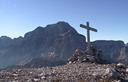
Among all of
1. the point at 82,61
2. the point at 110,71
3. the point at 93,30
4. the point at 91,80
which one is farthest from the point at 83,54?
the point at 91,80

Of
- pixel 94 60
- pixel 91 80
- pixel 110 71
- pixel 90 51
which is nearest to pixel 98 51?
pixel 90 51

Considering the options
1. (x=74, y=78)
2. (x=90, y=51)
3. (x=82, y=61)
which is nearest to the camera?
(x=74, y=78)

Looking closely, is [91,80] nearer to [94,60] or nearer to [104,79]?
[104,79]

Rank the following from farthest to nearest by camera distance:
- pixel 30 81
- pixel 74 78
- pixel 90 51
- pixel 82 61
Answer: pixel 90 51 < pixel 82 61 < pixel 74 78 < pixel 30 81

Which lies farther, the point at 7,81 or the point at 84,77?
the point at 84,77

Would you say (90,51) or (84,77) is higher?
(90,51)

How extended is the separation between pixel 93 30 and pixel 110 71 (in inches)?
873

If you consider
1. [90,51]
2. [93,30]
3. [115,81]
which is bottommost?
[115,81]

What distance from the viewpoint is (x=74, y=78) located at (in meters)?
24.2

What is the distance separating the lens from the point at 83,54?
143ft

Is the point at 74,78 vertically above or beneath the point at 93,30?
beneath

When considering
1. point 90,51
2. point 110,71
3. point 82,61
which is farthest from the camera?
point 90,51

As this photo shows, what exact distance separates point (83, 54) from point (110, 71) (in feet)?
56.5

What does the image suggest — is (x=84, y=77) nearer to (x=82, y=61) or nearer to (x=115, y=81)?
(x=115, y=81)
